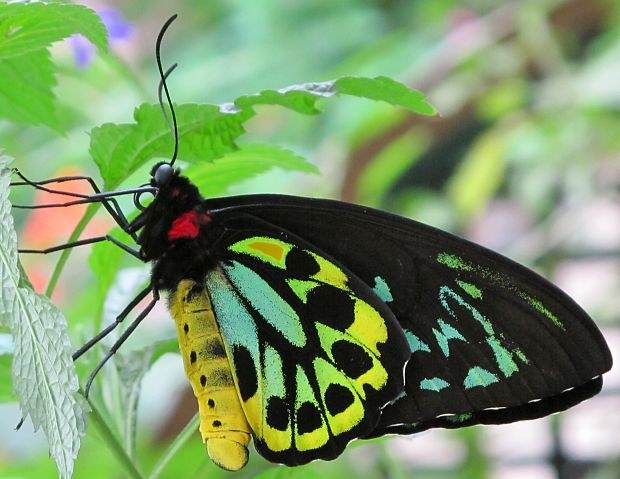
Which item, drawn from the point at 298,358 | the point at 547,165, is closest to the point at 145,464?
the point at 298,358

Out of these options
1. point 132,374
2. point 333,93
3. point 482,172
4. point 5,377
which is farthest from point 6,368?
point 482,172

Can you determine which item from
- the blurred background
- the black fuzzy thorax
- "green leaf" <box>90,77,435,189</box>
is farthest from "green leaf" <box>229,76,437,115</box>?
the blurred background

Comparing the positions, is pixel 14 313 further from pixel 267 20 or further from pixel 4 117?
pixel 267 20

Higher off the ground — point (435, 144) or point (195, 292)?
point (435, 144)

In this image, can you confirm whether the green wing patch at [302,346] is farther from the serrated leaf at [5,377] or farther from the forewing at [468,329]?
the serrated leaf at [5,377]

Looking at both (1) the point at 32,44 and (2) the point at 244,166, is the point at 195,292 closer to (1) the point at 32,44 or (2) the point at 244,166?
(2) the point at 244,166
